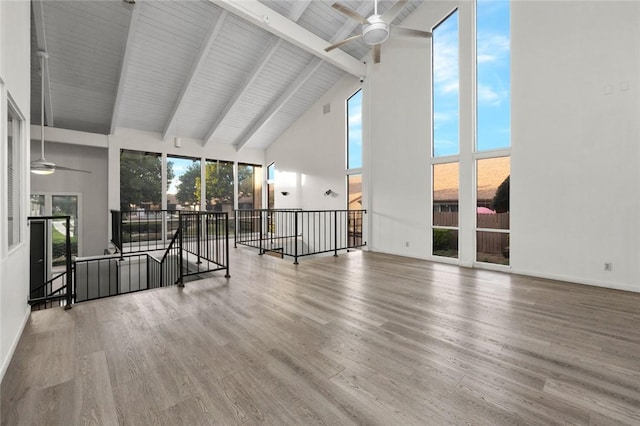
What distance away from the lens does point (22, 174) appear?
2.82m

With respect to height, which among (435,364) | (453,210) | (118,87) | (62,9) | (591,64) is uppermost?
(62,9)

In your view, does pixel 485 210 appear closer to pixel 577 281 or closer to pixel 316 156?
pixel 577 281

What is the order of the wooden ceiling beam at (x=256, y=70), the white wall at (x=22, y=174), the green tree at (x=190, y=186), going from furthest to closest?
the green tree at (x=190, y=186), the wooden ceiling beam at (x=256, y=70), the white wall at (x=22, y=174)

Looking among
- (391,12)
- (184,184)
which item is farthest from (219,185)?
(391,12)

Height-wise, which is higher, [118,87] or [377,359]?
[118,87]

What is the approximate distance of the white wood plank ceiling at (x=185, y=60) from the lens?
201 inches

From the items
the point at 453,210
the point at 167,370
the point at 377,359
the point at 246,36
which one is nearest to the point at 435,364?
the point at 377,359

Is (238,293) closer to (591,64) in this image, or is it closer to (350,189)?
(350,189)

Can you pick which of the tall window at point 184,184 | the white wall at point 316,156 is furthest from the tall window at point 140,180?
the white wall at point 316,156

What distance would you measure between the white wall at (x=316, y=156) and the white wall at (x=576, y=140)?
407cm

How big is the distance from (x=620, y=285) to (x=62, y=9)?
954 centimetres

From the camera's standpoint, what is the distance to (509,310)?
122 inches

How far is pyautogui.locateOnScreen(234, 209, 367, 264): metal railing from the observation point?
715 centimetres

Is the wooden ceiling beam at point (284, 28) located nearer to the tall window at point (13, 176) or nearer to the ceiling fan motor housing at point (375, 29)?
the ceiling fan motor housing at point (375, 29)
